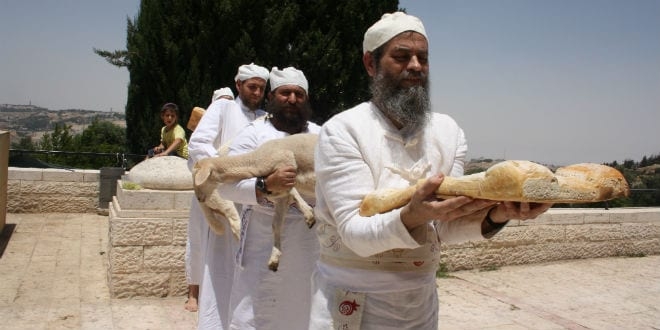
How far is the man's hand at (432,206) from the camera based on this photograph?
1650 millimetres

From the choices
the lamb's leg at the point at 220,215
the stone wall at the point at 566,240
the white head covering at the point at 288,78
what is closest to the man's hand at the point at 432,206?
the white head covering at the point at 288,78

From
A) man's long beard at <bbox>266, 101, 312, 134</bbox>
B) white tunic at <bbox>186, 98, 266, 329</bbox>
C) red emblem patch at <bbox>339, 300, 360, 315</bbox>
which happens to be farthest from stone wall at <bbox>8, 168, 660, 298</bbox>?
red emblem patch at <bbox>339, 300, 360, 315</bbox>

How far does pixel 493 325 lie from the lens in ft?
18.1

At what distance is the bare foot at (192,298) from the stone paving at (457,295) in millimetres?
61

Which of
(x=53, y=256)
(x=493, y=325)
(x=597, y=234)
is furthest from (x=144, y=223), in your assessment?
(x=597, y=234)

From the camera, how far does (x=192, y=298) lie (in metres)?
5.69

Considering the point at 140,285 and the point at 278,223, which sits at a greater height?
the point at 278,223

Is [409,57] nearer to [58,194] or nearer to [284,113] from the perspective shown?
[284,113]

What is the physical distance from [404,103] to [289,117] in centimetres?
177

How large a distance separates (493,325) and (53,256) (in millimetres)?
5903

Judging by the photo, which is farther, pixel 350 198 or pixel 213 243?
pixel 213 243

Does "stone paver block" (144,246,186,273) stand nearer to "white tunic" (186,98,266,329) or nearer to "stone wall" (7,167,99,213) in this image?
"white tunic" (186,98,266,329)

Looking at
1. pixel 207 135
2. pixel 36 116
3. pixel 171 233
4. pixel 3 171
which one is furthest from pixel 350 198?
pixel 36 116

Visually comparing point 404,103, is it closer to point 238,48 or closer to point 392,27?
point 392,27
